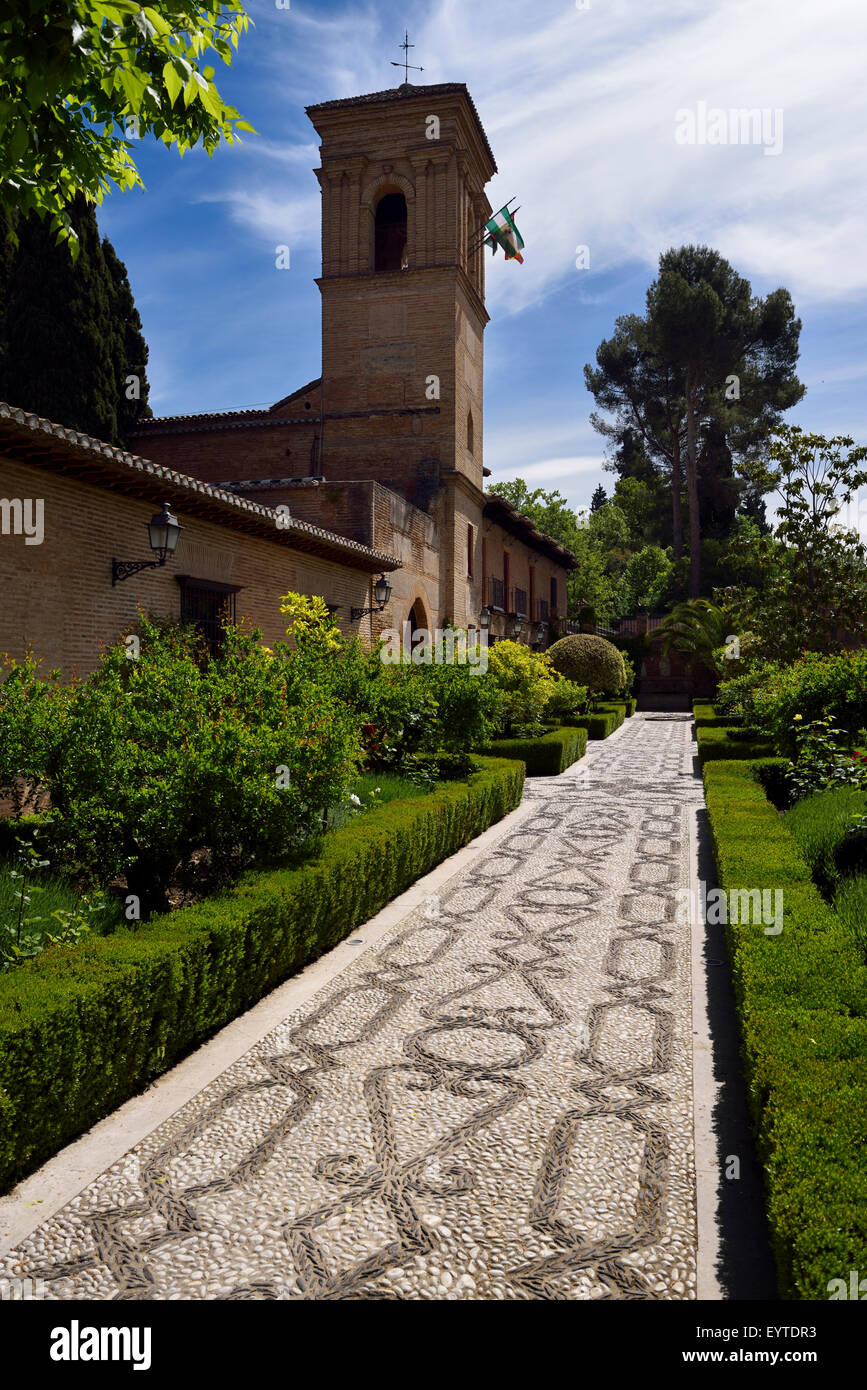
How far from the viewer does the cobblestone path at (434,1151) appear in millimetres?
2396

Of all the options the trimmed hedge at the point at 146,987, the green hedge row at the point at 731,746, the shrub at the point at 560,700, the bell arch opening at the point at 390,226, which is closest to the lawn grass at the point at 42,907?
the trimmed hedge at the point at 146,987

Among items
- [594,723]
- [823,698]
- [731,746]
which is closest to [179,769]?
[823,698]

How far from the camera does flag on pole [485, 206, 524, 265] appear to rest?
21.3 meters

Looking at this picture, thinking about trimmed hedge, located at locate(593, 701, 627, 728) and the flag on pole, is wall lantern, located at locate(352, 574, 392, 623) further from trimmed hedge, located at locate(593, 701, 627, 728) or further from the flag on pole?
the flag on pole

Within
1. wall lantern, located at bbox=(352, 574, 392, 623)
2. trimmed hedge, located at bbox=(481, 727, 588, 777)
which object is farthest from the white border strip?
wall lantern, located at bbox=(352, 574, 392, 623)

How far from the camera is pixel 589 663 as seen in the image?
24.7m

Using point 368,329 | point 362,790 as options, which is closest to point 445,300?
point 368,329

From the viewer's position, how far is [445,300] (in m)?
20.8

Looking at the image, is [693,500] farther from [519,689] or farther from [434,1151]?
[434,1151]

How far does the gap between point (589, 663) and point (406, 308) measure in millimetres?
10366

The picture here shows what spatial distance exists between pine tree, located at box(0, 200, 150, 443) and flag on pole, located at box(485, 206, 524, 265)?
29.7 ft

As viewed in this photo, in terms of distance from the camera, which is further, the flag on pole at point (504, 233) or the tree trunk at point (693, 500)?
the tree trunk at point (693, 500)

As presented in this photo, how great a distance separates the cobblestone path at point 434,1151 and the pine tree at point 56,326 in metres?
16.8

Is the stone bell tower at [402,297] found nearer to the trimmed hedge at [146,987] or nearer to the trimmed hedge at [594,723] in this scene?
the trimmed hedge at [594,723]
